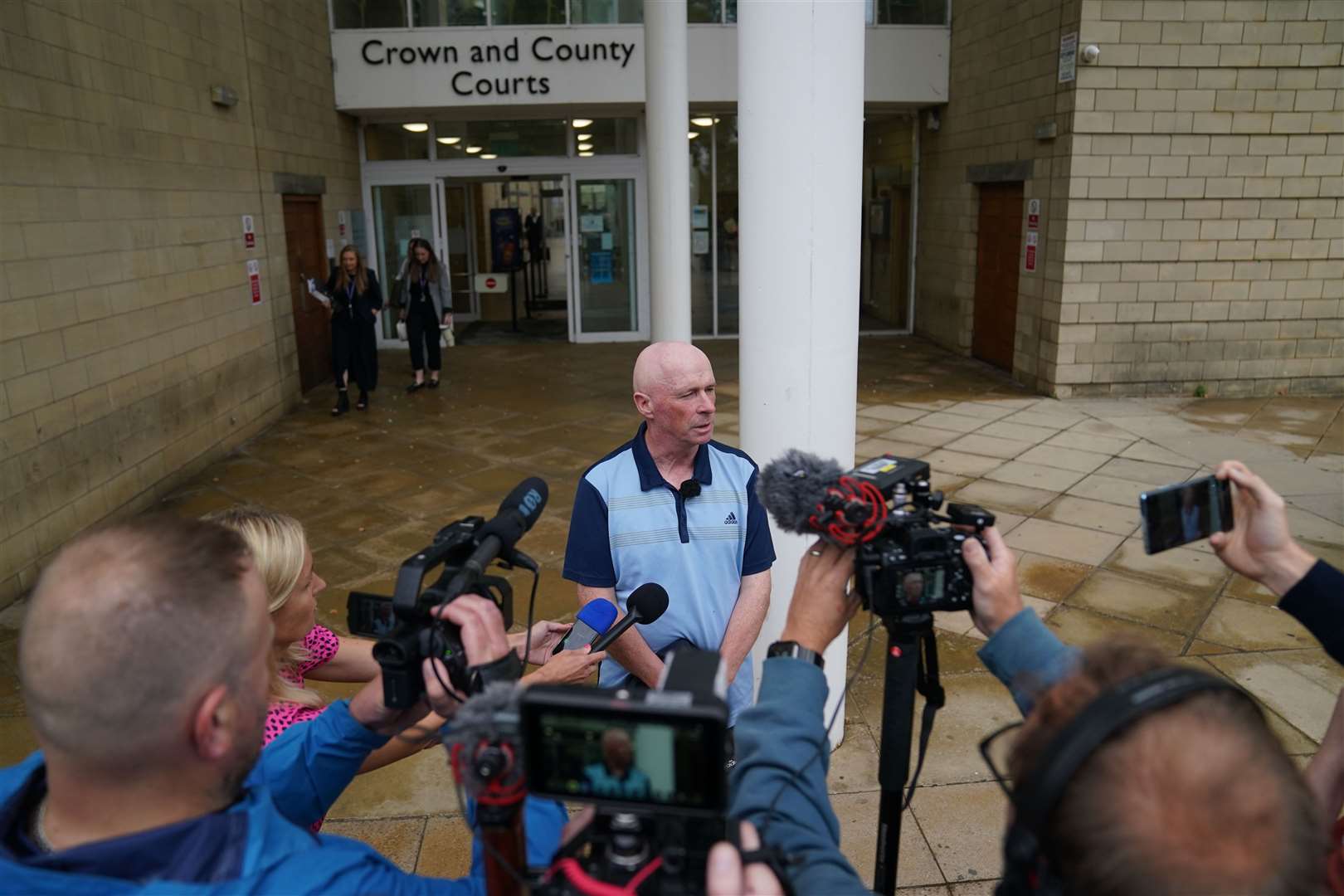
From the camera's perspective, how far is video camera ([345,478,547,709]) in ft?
4.48

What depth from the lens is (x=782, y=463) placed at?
163 cm

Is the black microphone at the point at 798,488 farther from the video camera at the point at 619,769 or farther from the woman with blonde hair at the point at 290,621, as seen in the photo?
the woman with blonde hair at the point at 290,621

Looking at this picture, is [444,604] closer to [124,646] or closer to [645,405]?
[124,646]

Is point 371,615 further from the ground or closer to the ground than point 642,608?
further from the ground

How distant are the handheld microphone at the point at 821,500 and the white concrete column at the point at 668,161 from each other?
650cm

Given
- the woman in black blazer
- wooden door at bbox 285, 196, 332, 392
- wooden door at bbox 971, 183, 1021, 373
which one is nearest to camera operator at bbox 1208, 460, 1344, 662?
the woman in black blazer

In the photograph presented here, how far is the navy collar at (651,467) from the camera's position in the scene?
2553 mm

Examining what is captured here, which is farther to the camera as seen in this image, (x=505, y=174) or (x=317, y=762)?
(x=505, y=174)

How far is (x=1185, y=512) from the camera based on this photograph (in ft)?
5.49

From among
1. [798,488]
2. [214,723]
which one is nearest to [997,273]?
[798,488]

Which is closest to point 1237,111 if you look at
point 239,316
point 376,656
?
point 239,316

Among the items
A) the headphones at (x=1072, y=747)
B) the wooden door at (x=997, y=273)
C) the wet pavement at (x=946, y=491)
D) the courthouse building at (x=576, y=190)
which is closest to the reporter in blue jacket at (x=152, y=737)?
the headphones at (x=1072, y=747)

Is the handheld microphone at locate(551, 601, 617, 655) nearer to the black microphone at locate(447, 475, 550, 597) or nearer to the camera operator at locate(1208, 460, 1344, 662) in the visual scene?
the black microphone at locate(447, 475, 550, 597)

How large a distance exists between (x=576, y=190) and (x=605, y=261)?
109 centimetres
